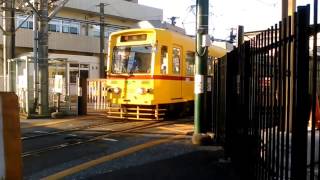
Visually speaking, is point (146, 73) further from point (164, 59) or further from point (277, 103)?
point (277, 103)

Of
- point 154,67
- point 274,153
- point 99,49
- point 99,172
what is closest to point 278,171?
point 274,153

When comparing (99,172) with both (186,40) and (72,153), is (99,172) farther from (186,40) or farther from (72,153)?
(186,40)

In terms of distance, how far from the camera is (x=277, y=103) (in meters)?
5.33

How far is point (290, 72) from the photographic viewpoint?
4805 millimetres

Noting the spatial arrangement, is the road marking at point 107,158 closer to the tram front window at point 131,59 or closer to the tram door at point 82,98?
the tram front window at point 131,59

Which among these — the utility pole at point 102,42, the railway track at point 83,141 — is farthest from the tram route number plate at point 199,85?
the utility pole at point 102,42

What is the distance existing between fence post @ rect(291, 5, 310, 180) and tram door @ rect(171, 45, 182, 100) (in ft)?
43.9

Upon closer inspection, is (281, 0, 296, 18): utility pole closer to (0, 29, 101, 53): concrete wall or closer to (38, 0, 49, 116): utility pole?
(38, 0, 49, 116): utility pole

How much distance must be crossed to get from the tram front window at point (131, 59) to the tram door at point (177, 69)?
0.96 meters

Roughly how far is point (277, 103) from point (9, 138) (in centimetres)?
367

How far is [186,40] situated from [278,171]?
13798mm

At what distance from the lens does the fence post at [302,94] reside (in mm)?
4348

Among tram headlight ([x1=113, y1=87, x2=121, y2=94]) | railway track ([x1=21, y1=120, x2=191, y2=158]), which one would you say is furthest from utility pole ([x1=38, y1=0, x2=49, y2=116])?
railway track ([x1=21, y1=120, x2=191, y2=158])

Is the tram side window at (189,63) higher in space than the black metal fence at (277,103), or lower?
higher
